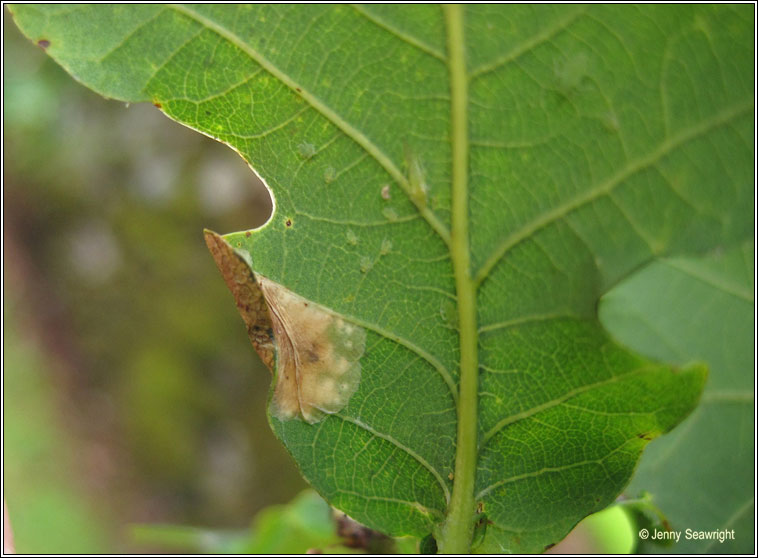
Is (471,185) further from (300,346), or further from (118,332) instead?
(118,332)

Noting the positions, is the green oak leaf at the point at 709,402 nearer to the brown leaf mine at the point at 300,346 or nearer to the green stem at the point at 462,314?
the green stem at the point at 462,314

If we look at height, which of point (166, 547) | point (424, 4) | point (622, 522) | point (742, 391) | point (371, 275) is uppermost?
point (424, 4)

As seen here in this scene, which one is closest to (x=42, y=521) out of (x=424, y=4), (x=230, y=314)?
(x=230, y=314)

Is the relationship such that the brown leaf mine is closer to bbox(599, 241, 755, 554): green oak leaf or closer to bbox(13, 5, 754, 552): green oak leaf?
bbox(13, 5, 754, 552): green oak leaf

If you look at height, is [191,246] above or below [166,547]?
above

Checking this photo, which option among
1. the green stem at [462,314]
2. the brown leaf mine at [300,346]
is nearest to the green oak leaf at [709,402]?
the green stem at [462,314]

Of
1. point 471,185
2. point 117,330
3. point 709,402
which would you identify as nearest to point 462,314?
point 471,185

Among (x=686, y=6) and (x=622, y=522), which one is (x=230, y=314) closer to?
(x=622, y=522)
